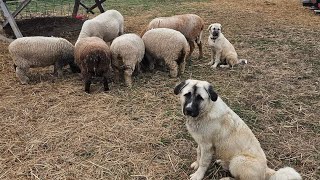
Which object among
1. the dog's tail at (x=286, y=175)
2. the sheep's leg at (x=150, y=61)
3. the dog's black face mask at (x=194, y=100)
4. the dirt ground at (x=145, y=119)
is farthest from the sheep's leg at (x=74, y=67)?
the dog's tail at (x=286, y=175)

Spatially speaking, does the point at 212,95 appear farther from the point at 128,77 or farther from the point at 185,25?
the point at 185,25

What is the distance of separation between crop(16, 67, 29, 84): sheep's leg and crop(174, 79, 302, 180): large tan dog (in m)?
4.39

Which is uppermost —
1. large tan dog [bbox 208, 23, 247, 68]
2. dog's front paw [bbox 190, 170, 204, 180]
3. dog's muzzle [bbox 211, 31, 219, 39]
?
dog's muzzle [bbox 211, 31, 219, 39]

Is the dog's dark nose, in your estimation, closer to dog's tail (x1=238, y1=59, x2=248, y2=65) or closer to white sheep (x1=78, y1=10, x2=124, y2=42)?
dog's tail (x1=238, y1=59, x2=248, y2=65)

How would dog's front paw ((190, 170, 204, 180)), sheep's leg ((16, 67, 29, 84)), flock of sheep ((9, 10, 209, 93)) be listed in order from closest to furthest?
dog's front paw ((190, 170, 204, 180))
flock of sheep ((9, 10, 209, 93))
sheep's leg ((16, 67, 29, 84))

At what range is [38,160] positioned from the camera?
15.5 feet

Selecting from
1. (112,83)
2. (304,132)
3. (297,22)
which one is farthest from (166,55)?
(297,22)

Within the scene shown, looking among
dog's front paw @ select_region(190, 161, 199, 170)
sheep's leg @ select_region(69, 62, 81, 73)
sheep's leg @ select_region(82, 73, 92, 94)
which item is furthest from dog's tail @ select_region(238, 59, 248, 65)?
dog's front paw @ select_region(190, 161, 199, 170)

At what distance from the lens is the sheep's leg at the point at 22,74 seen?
7.22 meters

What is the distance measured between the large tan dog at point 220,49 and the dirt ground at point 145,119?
10.8 inches

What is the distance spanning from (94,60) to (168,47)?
1681mm

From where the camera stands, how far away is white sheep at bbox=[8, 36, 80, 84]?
7.08 meters

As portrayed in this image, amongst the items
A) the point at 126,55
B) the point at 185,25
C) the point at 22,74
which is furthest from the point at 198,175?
the point at 185,25

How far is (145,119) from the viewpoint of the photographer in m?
5.83
